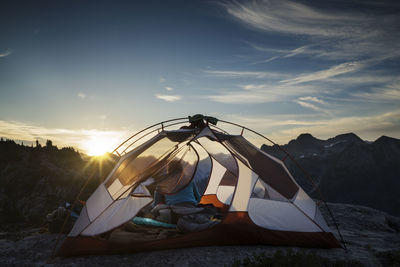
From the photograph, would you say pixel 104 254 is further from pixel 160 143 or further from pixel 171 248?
pixel 160 143

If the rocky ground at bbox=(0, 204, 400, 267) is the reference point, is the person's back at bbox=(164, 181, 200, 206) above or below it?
above

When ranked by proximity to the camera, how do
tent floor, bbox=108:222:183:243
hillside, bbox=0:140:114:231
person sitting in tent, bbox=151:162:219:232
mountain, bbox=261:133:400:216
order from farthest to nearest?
1. mountain, bbox=261:133:400:216
2. hillside, bbox=0:140:114:231
3. person sitting in tent, bbox=151:162:219:232
4. tent floor, bbox=108:222:183:243

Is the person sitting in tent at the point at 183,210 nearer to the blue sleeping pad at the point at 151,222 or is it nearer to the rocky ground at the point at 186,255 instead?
the blue sleeping pad at the point at 151,222

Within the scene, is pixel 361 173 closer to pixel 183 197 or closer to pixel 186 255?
pixel 183 197

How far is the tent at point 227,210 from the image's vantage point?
5230 millimetres

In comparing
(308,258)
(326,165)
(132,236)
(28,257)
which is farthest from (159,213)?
(326,165)

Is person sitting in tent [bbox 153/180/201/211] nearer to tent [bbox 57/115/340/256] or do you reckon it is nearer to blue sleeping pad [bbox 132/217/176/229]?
blue sleeping pad [bbox 132/217/176/229]

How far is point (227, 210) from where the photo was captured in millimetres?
6078

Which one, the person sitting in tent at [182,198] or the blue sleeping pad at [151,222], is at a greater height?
the person sitting in tent at [182,198]

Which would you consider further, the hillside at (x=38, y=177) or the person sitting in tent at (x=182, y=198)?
the hillside at (x=38, y=177)

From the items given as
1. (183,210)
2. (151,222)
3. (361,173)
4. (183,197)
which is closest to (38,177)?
(183,197)

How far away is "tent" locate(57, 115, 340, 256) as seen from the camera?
5230mm

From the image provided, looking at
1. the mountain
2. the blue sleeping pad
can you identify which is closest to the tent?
the blue sleeping pad

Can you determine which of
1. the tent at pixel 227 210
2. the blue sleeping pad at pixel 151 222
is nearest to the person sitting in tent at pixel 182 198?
the blue sleeping pad at pixel 151 222
